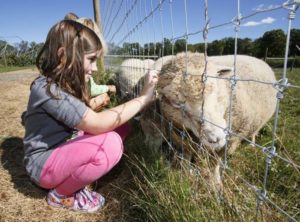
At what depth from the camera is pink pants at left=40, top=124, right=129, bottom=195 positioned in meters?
2.18

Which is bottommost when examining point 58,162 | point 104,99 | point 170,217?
point 170,217

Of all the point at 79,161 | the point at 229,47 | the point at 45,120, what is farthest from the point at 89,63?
the point at 229,47

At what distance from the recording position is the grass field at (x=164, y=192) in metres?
1.61

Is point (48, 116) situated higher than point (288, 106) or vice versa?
point (48, 116)

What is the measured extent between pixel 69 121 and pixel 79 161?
300 millimetres

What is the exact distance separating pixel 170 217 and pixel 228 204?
345mm

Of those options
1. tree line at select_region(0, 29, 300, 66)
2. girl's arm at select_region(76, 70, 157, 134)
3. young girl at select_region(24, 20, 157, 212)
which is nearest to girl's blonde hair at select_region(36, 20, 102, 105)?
young girl at select_region(24, 20, 157, 212)

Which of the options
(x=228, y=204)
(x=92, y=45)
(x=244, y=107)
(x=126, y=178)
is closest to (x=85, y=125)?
(x=92, y=45)

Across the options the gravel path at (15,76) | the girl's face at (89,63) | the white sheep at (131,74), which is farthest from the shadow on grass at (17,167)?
the gravel path at (15,76)

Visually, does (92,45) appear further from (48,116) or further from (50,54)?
(48,116)

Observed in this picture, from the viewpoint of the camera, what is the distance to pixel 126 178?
2.58 metres

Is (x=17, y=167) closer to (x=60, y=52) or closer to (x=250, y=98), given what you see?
(x=60, y=52)

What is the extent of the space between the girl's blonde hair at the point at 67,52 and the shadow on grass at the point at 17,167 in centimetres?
91

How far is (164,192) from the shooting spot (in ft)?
6.42
